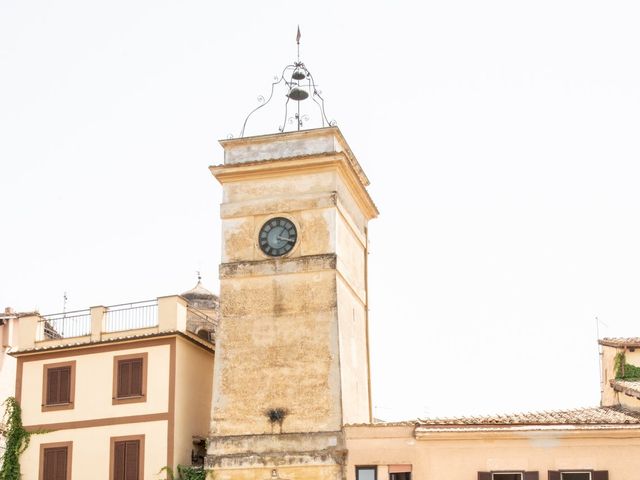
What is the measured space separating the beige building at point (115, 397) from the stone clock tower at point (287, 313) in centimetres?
196

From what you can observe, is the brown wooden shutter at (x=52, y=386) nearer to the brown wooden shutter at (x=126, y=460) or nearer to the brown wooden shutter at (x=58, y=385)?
the brown wooden shutter at (x=58, y=385)

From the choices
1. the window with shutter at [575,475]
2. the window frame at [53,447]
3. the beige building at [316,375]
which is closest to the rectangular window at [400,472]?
the beige building at [316,375]

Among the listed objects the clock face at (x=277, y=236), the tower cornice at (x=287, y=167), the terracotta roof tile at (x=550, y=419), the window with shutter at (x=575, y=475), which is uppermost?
the tower cornice at (x=287, y=167)

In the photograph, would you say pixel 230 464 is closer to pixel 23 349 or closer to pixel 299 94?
pixel 23 349

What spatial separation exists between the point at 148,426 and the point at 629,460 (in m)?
14.8

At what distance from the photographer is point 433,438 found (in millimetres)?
33594

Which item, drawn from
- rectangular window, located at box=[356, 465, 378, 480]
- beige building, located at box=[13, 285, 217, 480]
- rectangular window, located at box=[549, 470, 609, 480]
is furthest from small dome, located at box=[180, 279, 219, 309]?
rectangular window, located at box=[549, 470, 609, 480]

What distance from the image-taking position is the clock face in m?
37.0

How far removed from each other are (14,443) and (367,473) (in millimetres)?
12278

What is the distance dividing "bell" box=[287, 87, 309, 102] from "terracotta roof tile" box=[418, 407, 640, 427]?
12246 millimetres

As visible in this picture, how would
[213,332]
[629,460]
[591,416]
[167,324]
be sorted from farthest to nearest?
[213,332], [167,324], [591,416], [629,460]

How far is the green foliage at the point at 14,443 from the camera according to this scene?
37.9 meters

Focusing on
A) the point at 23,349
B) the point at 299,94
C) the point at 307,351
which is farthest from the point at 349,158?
the point at 23,349

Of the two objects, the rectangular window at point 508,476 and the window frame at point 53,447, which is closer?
the rectangular window at point 508,476
